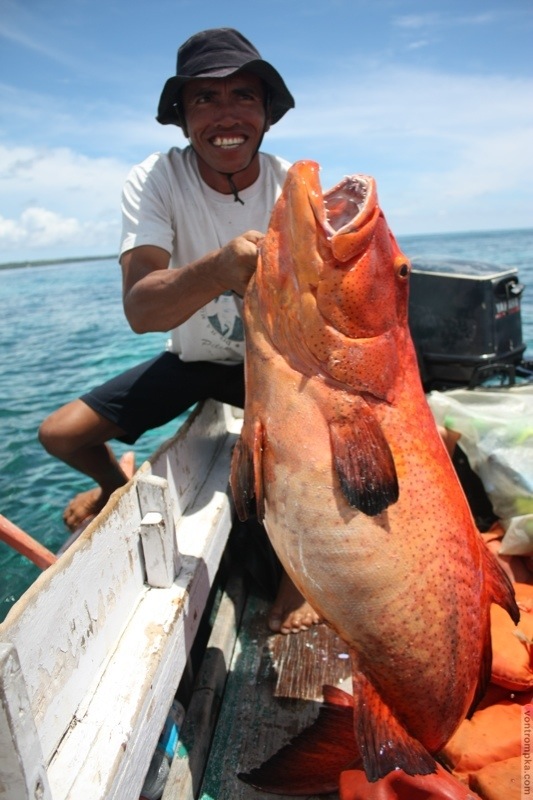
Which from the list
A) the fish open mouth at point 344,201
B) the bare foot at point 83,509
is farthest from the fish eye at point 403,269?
the bare foot at point 83,509

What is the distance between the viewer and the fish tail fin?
7.24 feet

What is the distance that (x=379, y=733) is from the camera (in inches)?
75.3

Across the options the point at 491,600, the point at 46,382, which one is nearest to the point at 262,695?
the point at 491,600

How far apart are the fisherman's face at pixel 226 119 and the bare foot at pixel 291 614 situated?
7.64 ft

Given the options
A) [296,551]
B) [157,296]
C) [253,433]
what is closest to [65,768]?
[296,551]

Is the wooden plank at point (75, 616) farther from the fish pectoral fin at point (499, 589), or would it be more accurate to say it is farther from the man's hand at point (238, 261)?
the fish pectoral fin at point (499, 589)

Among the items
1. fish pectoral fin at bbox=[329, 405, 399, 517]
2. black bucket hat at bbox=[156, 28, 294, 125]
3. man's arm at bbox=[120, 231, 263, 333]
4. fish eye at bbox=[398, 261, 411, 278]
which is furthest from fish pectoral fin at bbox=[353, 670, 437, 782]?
black bucket hat at bbox=[156, 28, 294, 125]

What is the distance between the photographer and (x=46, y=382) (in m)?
11.0

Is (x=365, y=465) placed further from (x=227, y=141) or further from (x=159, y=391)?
(x=227, y=141)

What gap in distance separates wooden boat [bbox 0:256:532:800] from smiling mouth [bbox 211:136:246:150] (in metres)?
1.42

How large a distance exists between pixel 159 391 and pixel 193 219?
999 millimetres

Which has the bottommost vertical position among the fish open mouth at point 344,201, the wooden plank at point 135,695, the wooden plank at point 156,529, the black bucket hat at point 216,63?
the wooden plank at point 135,695

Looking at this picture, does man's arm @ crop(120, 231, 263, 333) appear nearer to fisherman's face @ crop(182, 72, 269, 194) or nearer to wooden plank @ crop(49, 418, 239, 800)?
fisherman's face @ crop(182, 72, 269, 194)

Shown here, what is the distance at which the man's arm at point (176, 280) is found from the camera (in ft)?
7.09
